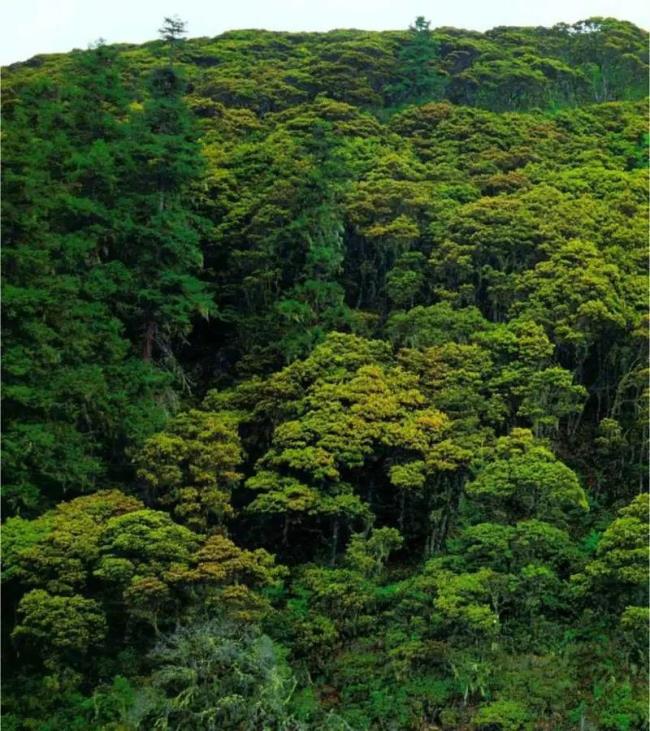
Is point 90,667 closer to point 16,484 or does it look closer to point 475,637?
point 16,484

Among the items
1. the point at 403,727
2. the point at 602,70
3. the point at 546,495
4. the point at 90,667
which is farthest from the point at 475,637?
the point at 602,70

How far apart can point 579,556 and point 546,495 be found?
49.8 inches

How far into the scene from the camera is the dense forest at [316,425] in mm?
16547

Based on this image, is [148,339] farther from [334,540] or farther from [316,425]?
[334,540]

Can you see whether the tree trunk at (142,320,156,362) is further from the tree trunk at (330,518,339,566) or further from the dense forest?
the tree trunk at (330,518,339,566)

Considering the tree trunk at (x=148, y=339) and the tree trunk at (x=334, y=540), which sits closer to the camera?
the tree trunk at (x=334, y=540)

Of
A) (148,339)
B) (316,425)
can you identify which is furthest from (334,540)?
(148,339)

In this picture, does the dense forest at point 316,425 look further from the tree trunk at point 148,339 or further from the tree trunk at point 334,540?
the tree trunk at point 148,339

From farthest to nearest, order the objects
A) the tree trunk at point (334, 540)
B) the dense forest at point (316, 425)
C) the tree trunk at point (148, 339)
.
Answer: the tree trunk at point (148, 339) < the tree trunk at point (334, 540) < the dense forest at point (316, 425)

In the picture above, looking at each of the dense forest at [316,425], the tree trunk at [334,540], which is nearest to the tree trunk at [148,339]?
the dense forest at [316,425]

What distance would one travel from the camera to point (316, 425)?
2070cm

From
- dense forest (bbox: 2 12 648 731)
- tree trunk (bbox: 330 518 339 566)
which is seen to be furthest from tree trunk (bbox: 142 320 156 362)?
tree trunk (bbox: 330 518 339 566)

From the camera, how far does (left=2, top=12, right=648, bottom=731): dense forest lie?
16.5 metres

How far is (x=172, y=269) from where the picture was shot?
23.9 m
